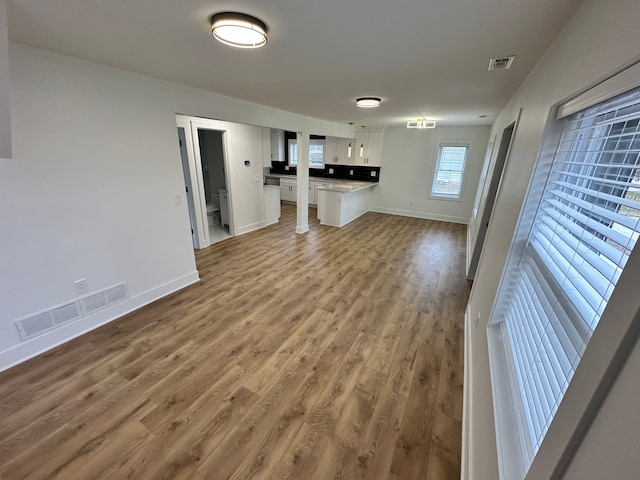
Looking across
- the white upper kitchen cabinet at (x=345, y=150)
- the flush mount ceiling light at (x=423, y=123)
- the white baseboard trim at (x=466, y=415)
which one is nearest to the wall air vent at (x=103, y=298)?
the white baseboard trim at (x=466, y=415)

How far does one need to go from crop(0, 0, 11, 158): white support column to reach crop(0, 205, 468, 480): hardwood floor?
164 cm

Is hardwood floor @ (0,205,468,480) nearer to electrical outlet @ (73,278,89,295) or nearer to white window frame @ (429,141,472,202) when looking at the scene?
electrical outlet @ (73,278,89,295)

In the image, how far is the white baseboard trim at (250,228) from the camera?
516cm

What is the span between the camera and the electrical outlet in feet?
7.40

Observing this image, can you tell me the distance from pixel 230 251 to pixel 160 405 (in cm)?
283

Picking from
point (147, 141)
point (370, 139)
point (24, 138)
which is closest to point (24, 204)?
point (24, 138)

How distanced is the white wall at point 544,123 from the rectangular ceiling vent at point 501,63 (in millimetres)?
177

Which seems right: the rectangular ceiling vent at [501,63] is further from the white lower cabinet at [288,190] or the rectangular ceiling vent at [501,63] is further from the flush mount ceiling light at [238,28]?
the white lower cabinet at [288,190]

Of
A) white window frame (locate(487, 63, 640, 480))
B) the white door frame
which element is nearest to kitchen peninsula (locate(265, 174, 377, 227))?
the white door frame

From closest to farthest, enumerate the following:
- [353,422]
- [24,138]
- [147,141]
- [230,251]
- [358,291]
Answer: [353,422], [24,138], [147,141], [358,291], [230,251]

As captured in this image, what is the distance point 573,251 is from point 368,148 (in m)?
6.52

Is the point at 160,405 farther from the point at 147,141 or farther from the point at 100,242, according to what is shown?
the point at 147,141

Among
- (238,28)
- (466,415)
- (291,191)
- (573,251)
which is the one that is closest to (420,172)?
(291,191)

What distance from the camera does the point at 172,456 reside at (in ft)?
4.73
